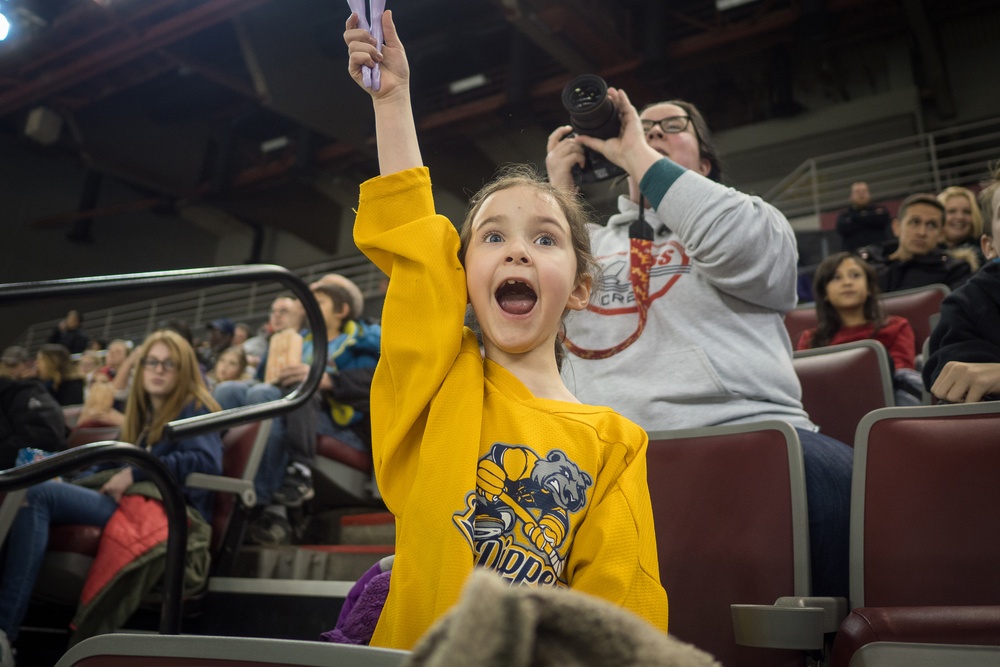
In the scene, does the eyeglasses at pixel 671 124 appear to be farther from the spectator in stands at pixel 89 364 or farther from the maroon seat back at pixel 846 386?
the spectator in stands at pixel 89 364

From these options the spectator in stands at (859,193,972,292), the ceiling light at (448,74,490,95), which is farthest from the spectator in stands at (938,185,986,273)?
the ceiling light at (448,74,490,95)

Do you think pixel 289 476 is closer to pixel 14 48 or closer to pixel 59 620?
pixel 59 620

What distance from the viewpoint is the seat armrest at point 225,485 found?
2.07 m

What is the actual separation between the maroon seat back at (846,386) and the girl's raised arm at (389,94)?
1244mm

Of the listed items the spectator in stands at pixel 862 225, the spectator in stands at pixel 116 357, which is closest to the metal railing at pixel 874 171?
the spectator in stands at pixel 862 225

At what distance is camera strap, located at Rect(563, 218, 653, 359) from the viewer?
134 cm

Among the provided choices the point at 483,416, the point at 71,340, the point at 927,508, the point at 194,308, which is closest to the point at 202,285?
the point at 483,416

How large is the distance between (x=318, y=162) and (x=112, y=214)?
11.4 feet

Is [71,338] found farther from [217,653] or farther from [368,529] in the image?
[217,653]

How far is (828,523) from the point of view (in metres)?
1.08

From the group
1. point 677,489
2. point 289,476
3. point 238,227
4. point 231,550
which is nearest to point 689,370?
point 677,489

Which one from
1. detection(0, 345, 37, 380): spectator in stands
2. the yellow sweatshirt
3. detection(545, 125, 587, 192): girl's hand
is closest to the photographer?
the yellow sweatshirt

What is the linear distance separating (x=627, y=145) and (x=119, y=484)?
61.6 inches

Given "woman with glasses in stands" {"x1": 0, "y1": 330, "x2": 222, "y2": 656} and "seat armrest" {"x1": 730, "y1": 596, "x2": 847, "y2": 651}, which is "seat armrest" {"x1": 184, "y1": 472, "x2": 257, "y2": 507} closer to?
"woman with glasses in stands" {"x1": 0, "y1": 330, "x2": 222, "y2": 656}
